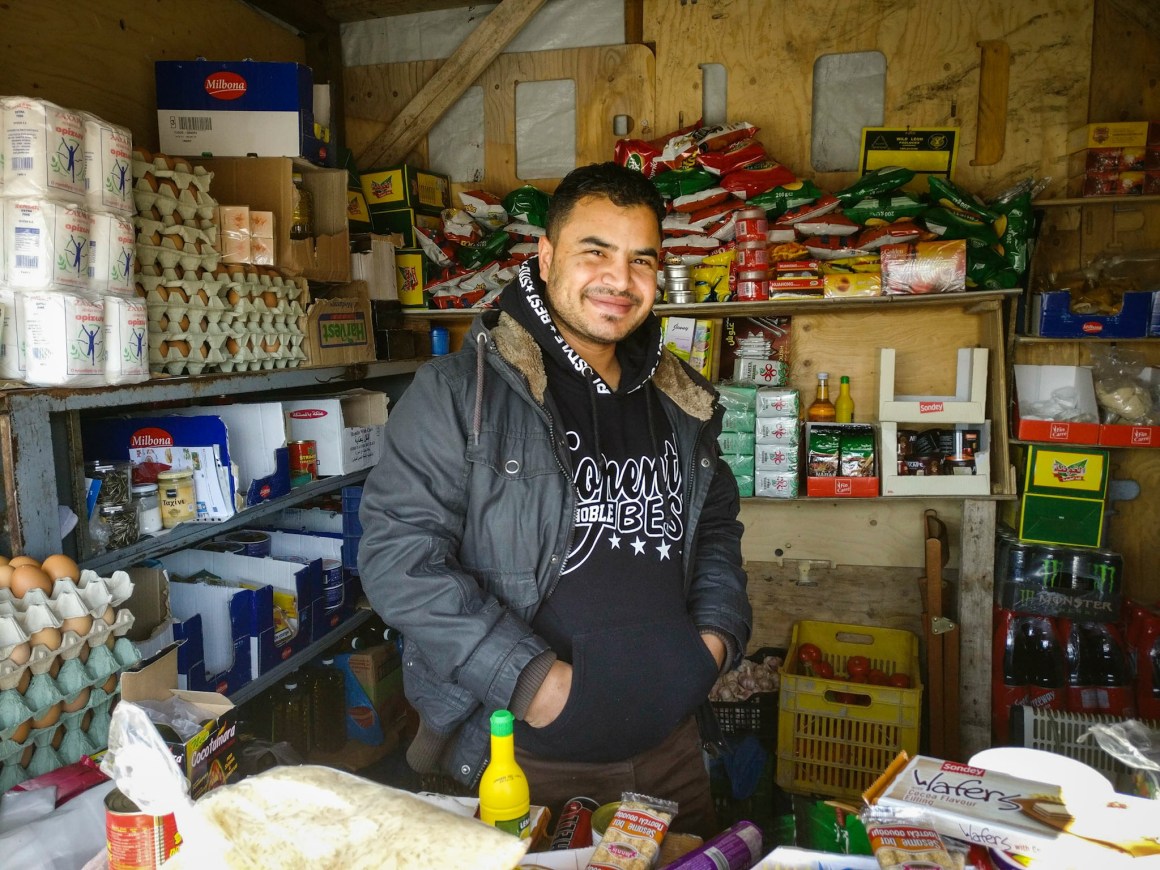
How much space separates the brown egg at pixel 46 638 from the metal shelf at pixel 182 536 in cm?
46

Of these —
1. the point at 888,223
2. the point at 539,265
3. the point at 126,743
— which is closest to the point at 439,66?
the point at 888,223

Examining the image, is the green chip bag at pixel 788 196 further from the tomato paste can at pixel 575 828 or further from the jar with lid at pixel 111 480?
the tomato paste can at pixel 575 828

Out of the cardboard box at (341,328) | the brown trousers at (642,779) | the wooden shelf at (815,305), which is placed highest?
the wooden shelf at (815,305)

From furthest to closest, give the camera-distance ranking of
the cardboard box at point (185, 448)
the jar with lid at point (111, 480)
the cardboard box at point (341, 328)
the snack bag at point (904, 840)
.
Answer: the cardboard box at point (341, 328) → the cardboard box at point (185, 448) → the jar with lid at point (111, 480) → the snack bag at point (904, 840)

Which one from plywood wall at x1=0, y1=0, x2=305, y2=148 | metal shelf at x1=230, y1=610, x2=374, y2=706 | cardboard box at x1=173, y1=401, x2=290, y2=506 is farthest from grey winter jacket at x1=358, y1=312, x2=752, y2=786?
plywood wall at x1=0, y1=0, x2=305, y2=148

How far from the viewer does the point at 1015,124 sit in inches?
139

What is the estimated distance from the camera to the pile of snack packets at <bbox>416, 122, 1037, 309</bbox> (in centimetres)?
331

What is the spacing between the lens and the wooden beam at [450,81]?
149 inches

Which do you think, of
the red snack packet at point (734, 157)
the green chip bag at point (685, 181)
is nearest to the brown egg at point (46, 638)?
the green chip bag at point (685, 181)

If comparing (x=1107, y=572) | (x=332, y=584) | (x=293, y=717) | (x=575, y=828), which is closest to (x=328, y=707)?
(x=293, y=717)

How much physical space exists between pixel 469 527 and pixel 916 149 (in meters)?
2.84

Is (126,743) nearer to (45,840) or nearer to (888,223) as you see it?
(45,840)

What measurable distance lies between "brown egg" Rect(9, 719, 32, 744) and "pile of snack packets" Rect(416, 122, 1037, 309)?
2.61 meters

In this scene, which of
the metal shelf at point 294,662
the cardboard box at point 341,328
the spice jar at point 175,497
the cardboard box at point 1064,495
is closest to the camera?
the spice jar at point 175,497
